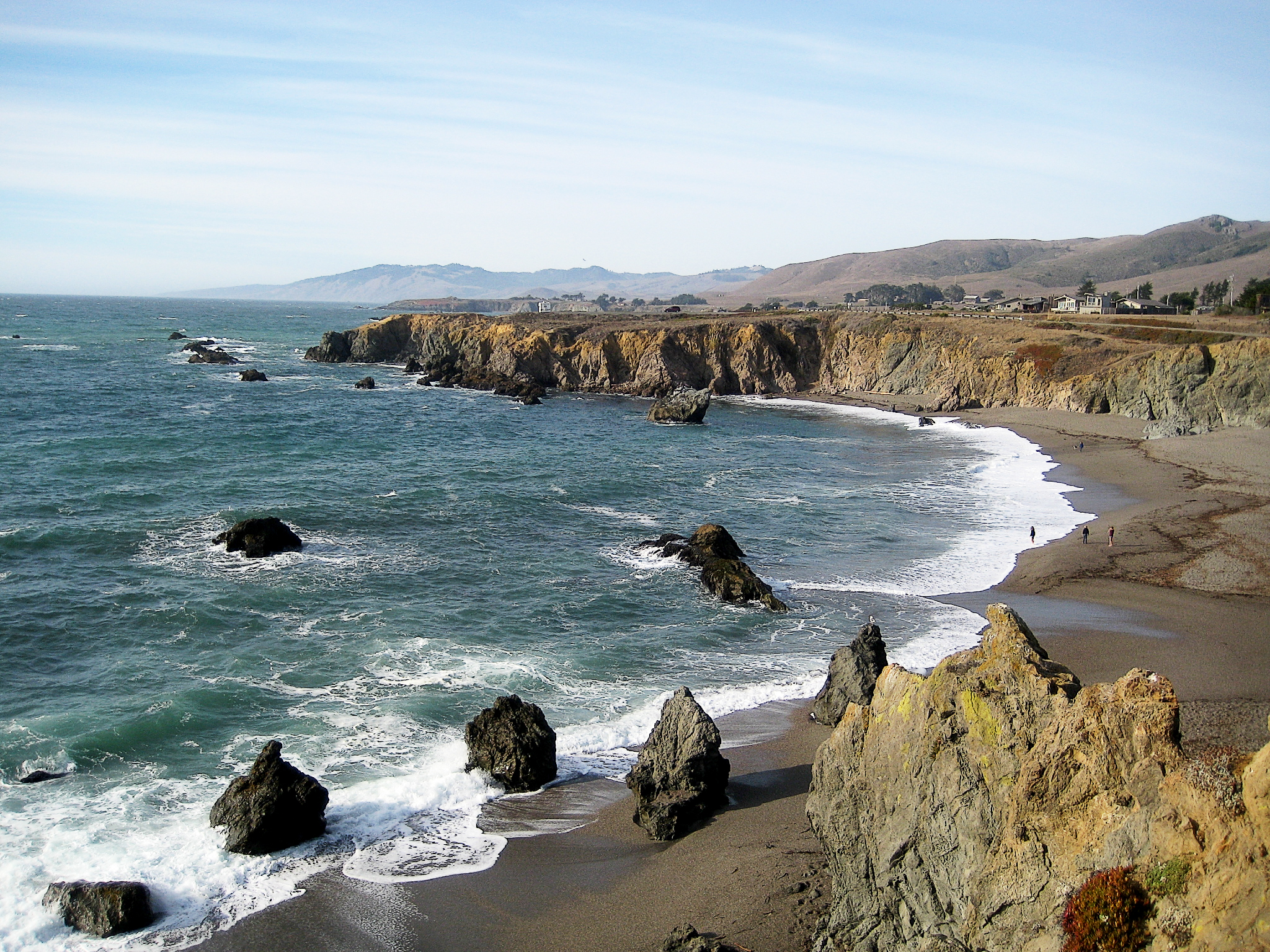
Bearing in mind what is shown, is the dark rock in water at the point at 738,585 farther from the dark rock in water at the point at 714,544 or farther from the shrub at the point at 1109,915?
the shrub at the point at 1109,915

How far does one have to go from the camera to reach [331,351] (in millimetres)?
108188

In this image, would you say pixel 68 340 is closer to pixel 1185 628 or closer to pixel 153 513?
pixel 153 513

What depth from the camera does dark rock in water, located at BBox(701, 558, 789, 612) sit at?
27156 mm

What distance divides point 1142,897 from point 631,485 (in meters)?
37.6

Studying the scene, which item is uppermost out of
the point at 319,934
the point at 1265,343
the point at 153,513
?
the point at 1265,343

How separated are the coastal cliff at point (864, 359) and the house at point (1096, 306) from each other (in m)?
22.8

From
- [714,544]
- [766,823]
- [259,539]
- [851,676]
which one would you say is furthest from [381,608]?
[766,823]

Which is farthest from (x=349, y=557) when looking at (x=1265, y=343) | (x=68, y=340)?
(x=68, y=340)

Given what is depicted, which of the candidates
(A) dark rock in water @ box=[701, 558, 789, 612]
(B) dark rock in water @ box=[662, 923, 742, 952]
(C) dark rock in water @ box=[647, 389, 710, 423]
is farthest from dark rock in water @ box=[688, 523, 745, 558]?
(C) dark rock in water @ box=[647, 389, 710, 423]

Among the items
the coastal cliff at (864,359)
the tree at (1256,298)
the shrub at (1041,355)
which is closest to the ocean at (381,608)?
→ the coastal cliff at (864,359)

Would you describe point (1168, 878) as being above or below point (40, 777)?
above

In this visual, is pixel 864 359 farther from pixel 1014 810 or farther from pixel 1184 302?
pixel 1014 810

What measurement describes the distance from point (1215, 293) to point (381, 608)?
14064 cm

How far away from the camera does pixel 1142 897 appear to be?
303 inches
